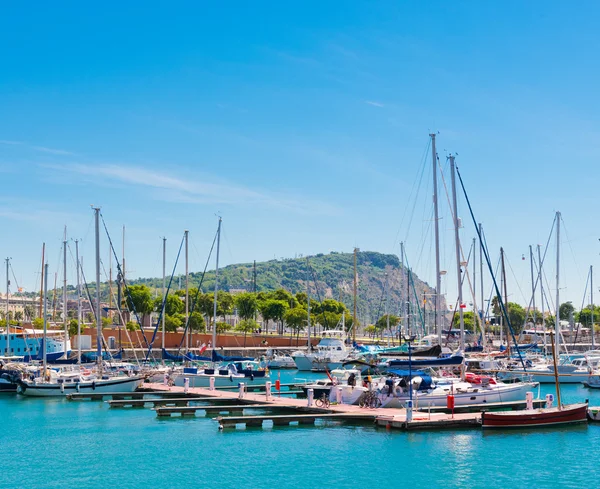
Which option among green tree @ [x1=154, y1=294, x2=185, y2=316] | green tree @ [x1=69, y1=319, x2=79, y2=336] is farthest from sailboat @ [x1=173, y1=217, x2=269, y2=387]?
green tree @ [x1=154, y1=294, x2=185, y2=316]

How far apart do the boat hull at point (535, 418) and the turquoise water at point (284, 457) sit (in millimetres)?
613

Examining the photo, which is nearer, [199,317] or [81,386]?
[81,386]

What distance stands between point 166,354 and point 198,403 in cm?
2358

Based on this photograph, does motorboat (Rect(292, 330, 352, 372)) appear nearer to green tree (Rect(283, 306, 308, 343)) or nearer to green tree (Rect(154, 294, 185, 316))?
green tree (Rect(283, 306, 308, 343))

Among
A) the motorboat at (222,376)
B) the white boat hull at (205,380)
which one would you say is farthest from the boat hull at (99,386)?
the motorboat at (222,376)

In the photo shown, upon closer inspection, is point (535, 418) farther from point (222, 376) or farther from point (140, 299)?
point (140, 299)

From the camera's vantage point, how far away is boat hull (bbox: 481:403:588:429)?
43.2 metres

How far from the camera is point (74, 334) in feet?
375

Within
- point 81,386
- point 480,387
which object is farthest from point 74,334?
point 480,387

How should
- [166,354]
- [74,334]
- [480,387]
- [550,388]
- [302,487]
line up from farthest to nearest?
[74,334]
[166,354]
[550,388]
[480,387]
[302,487]

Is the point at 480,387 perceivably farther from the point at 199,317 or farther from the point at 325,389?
the point at 199,317

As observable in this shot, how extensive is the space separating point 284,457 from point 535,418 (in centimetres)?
1587

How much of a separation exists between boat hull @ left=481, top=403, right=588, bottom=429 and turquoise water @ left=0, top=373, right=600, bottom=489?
0.61m

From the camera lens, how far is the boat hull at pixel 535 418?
43.2 meters
